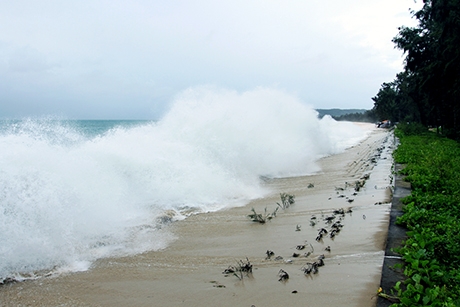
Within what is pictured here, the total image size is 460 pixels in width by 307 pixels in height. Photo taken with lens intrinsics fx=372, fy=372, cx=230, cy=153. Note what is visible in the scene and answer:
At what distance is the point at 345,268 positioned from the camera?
4168mm

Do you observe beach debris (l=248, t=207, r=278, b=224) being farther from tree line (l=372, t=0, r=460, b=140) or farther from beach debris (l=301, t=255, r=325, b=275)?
tree line (l=372, t=0, r=460, b=140)

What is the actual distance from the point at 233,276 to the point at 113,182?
A: 490cm

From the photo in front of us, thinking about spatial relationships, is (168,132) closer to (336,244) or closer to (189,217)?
(189,217)

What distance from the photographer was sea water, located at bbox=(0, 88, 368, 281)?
536cm

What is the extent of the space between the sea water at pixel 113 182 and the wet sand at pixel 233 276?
482mm

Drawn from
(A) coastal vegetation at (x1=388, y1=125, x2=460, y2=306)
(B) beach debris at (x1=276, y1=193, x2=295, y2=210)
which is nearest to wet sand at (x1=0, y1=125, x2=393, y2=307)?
(A) coastal vegetation at (x1=388, y1=125, x2=460, y2=306)

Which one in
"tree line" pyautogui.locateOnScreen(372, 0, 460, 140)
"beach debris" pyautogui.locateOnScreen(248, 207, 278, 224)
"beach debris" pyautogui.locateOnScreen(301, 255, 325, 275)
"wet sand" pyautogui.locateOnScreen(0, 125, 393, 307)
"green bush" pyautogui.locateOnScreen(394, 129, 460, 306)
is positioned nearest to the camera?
"green bush" pyautogui.locateOnScreen(394, 129, 460, 306)

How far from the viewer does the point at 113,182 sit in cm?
829

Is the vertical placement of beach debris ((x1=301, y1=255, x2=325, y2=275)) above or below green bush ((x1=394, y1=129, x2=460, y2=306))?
below

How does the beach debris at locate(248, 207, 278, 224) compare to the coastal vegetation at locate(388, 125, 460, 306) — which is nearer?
the coastal vegetation at locate(388, 125, 460, 306)

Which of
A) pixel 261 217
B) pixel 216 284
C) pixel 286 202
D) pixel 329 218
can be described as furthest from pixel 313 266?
pixel 286 202

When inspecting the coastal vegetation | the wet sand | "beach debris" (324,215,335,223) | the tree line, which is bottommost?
the wet sand

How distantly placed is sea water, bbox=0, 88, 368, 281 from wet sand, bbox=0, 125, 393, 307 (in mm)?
482

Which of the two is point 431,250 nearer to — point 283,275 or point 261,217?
point 283,275
